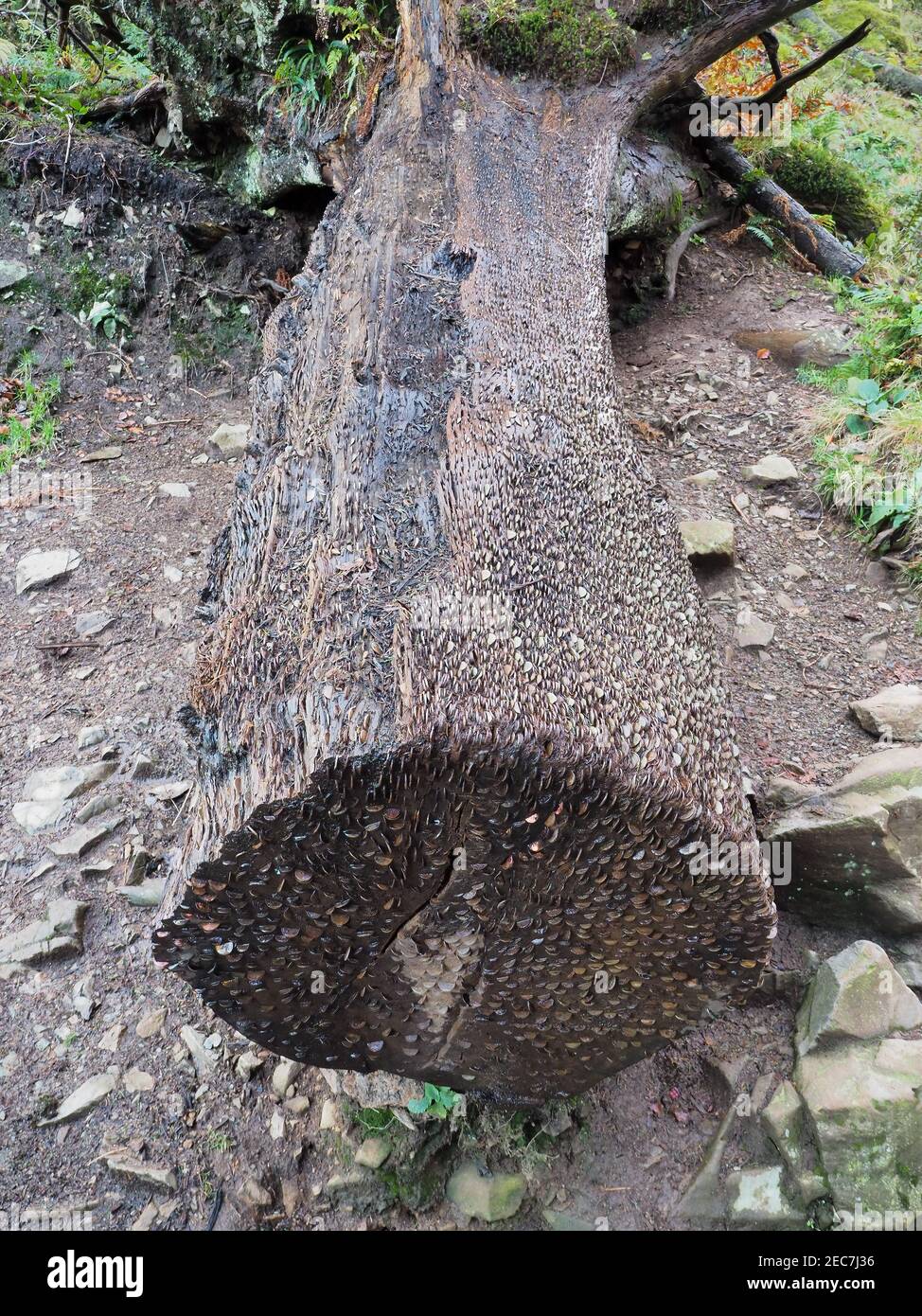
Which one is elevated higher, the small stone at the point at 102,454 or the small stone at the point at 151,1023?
the small stone at the point at 102,454

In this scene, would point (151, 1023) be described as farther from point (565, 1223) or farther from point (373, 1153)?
point (565, 1223)

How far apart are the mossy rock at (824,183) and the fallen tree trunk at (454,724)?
13.9 feet

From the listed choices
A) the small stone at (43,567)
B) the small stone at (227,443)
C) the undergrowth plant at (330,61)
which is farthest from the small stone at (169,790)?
the undergrowth plant at (330,61)

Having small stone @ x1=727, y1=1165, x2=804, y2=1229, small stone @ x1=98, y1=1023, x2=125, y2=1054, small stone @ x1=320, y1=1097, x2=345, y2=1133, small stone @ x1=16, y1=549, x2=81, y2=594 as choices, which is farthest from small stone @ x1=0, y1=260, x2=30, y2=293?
small stone @ x1=727, y1=1165, x2=804, y2=1229

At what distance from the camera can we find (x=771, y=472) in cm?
377

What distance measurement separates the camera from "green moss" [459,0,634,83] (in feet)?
10.4

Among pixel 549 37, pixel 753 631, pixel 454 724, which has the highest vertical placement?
pixel 549 37

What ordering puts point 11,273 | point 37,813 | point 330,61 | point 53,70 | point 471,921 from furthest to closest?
1. point 53,70
2. point 11,273
3. point 330,61
4. point 37,813
5. point 471,921

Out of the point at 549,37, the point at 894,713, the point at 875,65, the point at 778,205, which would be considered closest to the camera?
the point at 894,713

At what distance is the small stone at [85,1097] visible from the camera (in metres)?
2.17

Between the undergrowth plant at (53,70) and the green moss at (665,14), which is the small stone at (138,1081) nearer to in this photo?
the green moss at (665,14)

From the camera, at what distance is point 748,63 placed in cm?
833

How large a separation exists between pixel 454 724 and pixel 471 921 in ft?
1.73

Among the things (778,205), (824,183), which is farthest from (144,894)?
(824,183)
